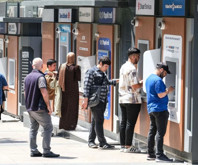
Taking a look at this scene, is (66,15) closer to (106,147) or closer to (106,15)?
(106,15)

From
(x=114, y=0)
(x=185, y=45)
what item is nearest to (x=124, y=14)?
(x=114, y=0)

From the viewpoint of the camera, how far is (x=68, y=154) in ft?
37.5

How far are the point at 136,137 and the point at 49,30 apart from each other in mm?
5401

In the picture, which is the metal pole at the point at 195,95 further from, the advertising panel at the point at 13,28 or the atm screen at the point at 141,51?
the advertising panel at the point at 13,28

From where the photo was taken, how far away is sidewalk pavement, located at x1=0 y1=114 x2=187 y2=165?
1042 cm

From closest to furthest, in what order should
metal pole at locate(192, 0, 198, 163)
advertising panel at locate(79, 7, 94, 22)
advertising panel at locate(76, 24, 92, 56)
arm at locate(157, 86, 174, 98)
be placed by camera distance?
metal pole at locate(192, 0, 198, 163), arm at locate(157, 86, 174, 98), advertising panel at locate(79, 7, 94, 22), advertising panel at locate(76, 24, 92, 56)

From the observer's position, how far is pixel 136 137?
12312 millimetres

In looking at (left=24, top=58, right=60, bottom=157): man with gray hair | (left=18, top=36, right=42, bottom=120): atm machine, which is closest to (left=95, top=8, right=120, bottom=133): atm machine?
(left=24, top=58, right=60, bottom=157): man with gray hair

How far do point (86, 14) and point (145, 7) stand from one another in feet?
9.98

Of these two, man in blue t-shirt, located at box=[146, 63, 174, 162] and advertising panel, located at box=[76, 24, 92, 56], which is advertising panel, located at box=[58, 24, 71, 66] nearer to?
advertising panel, located at box=[76, 24, 92, 56]

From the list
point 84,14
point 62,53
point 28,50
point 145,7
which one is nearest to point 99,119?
point 145,7

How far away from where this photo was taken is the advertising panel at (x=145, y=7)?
11.3 metres

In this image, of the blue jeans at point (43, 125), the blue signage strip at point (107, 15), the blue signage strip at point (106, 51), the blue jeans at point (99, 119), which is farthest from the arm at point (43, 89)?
the blue signage strip at point (107, 15)

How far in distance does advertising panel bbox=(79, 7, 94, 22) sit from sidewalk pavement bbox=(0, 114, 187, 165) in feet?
7.36
